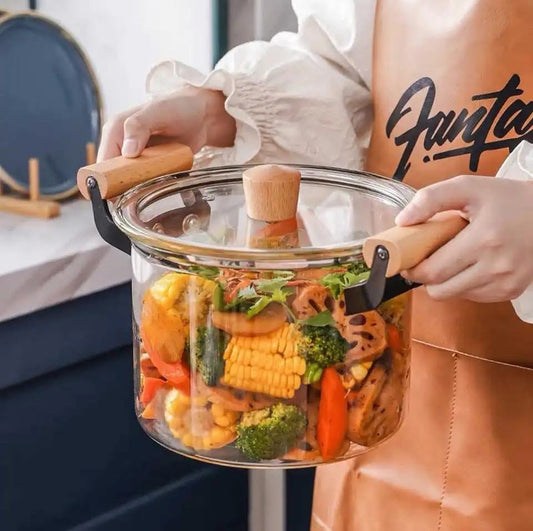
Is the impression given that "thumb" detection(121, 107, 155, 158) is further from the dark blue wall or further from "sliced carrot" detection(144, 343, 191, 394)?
the dark blue wall

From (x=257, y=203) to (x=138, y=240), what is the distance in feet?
0.31

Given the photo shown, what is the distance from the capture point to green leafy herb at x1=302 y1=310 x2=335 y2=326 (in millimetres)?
589

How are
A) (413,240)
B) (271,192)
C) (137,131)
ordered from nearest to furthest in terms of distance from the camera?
(413,240) < (271,192) < (137,131)

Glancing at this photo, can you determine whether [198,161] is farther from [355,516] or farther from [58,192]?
[58,192]

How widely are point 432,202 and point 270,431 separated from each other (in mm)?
174

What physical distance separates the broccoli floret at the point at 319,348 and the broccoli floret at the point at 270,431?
0.09 feet

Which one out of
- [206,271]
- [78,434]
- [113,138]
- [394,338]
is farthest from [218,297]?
[78,434]

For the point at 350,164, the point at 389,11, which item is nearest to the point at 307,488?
the point at 350,164

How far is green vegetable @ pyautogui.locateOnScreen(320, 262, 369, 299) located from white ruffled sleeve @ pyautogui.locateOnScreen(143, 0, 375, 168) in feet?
0.98

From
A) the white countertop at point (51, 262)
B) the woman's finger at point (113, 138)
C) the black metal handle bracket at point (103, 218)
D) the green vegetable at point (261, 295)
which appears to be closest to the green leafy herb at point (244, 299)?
the green vegetable at point (261, 295)

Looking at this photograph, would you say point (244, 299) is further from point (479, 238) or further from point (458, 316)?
point (458, 316)

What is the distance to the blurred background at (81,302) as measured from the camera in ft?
3.83

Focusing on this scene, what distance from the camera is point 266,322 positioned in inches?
23.1

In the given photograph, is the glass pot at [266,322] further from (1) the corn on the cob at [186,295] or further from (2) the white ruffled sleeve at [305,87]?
(2) the white ruffled sleeve at [305,87]
